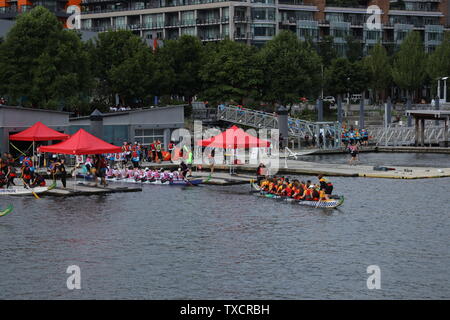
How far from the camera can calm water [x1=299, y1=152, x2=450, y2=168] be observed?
240ft

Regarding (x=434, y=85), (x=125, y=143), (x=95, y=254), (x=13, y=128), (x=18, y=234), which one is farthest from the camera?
(x=434, y=85)

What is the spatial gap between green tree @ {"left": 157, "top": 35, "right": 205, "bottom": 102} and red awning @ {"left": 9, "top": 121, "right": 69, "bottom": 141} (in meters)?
47.2

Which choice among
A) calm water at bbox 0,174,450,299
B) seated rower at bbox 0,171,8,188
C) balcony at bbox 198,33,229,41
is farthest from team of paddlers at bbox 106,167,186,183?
balcony at bbox 198,33,229,41

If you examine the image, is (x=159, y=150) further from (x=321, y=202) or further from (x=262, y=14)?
(x=262, y=14)

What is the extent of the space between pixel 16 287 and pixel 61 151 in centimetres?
2371

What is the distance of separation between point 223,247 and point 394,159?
4734cm

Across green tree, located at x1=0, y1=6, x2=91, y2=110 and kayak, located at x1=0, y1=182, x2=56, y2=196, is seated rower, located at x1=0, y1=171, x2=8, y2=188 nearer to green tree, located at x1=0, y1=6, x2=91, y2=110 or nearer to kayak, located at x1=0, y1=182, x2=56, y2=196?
kayak, located at x1=0, y1=182, x2=56, y2=196

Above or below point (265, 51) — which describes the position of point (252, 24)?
above

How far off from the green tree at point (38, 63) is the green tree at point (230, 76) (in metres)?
25.7

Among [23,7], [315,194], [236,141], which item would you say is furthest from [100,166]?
[23,7]

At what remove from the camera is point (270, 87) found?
110 m
